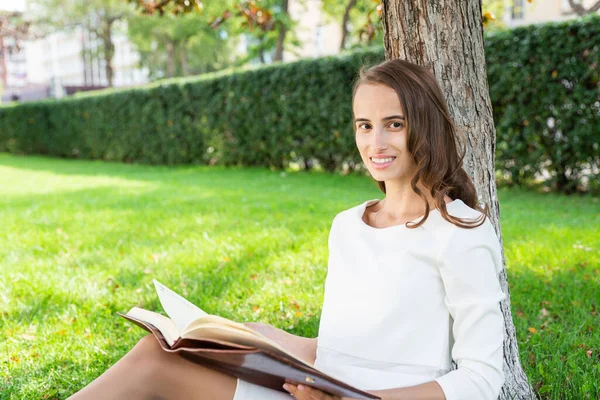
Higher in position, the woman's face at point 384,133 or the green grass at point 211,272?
the woman's face at point 384,133

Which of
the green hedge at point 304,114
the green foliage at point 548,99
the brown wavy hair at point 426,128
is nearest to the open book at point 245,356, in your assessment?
the brown wavy hair at point 426,128

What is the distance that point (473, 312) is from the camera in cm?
159

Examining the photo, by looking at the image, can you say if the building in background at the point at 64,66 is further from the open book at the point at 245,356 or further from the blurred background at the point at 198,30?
the open book at the point at 245,356

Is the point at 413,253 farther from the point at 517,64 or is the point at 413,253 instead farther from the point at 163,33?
the point at 163,33

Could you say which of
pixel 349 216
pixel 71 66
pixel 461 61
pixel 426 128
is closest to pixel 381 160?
pixel 426 128

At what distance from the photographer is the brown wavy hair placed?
1.77m

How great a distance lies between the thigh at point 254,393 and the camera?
1647 mm

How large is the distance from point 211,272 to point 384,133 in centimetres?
282

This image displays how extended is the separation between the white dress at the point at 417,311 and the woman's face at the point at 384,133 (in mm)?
180

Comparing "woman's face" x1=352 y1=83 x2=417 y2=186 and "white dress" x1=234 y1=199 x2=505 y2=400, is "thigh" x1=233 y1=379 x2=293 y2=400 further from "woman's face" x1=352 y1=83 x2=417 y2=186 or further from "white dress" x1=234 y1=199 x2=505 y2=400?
"woman's face" x1=352 y1=83 x2=417 y2=186

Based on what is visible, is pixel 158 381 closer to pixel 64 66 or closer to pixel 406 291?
pixel 406 291

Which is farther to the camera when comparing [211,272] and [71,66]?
[71,66]

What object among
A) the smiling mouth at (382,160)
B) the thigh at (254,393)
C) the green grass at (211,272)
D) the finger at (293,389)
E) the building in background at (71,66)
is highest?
the building in background at (71,66)

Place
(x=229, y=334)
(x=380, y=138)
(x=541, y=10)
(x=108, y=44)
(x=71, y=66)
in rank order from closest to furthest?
(x=229, y=334) < (x=380, y=138) < (x=541, y=10) < (x=108, y=44) < (x=71, y=66)
